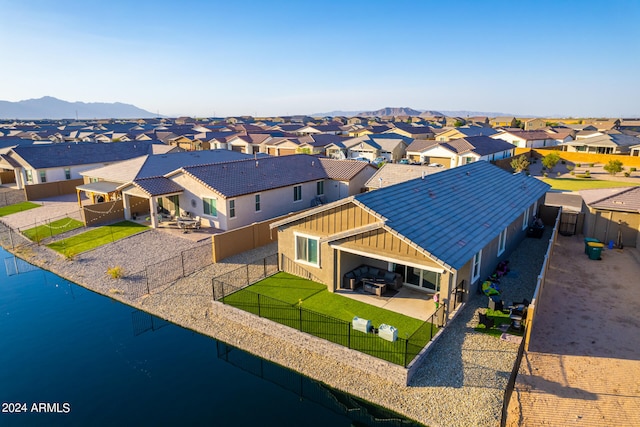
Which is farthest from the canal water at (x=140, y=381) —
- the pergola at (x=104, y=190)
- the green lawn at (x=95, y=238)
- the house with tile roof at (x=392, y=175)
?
the house with tile roof at (x=392, y=175)

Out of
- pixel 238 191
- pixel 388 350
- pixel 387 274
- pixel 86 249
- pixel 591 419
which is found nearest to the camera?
pixel 591 419

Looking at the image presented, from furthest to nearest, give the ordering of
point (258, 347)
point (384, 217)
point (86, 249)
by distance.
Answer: point (86, 249)
point (384, 217)
point (258, 347)

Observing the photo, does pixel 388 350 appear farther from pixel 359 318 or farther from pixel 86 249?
pixel 86 249

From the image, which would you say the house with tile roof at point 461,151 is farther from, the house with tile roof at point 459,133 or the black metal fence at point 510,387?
the black metal fence at point 510,387

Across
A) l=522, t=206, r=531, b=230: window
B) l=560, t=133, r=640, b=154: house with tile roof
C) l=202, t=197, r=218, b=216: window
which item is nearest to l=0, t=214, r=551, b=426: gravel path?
l=522, t=206, r=531, b=230: window

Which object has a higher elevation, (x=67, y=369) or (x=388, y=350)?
(x=388, y=350)

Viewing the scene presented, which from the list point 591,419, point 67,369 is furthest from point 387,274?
point 67,369
